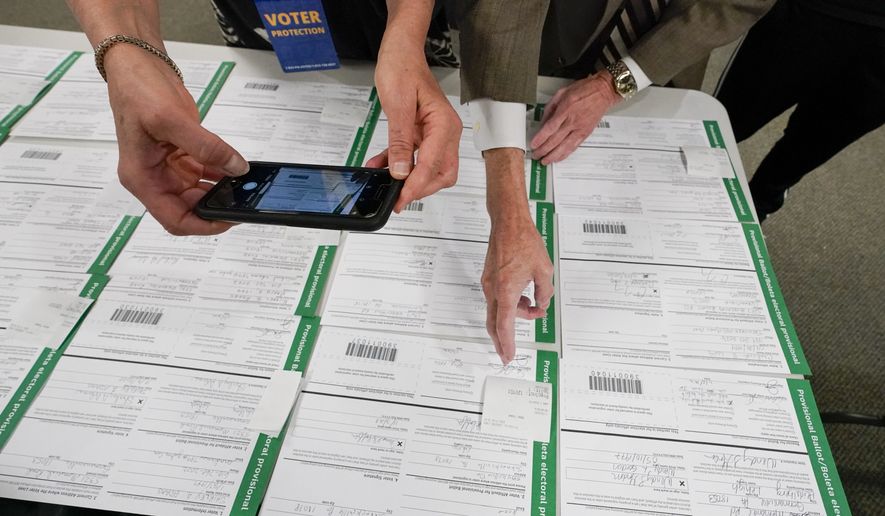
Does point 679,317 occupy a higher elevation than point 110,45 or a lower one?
lower

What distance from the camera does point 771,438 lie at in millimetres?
546

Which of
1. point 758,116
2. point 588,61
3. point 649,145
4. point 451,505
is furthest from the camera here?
point 758,116

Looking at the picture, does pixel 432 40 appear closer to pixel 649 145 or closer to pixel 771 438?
pixel 649 145

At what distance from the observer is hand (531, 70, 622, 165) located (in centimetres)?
82

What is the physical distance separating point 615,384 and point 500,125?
1.30 ft

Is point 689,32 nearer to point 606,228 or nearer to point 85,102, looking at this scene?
point 606,228

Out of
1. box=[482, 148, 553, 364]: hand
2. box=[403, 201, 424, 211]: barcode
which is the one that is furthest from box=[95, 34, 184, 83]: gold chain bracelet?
box=[482, 148, 553, 364]: hand

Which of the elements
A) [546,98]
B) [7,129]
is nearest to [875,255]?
[546,98]

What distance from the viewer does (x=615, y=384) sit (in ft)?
1.93

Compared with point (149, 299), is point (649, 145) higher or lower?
higher

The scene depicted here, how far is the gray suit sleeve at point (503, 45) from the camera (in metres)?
0.69

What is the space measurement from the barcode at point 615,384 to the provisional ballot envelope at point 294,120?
0.52m

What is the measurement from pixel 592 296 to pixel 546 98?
1.50 ft

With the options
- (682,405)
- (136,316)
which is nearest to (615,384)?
(682,405)
